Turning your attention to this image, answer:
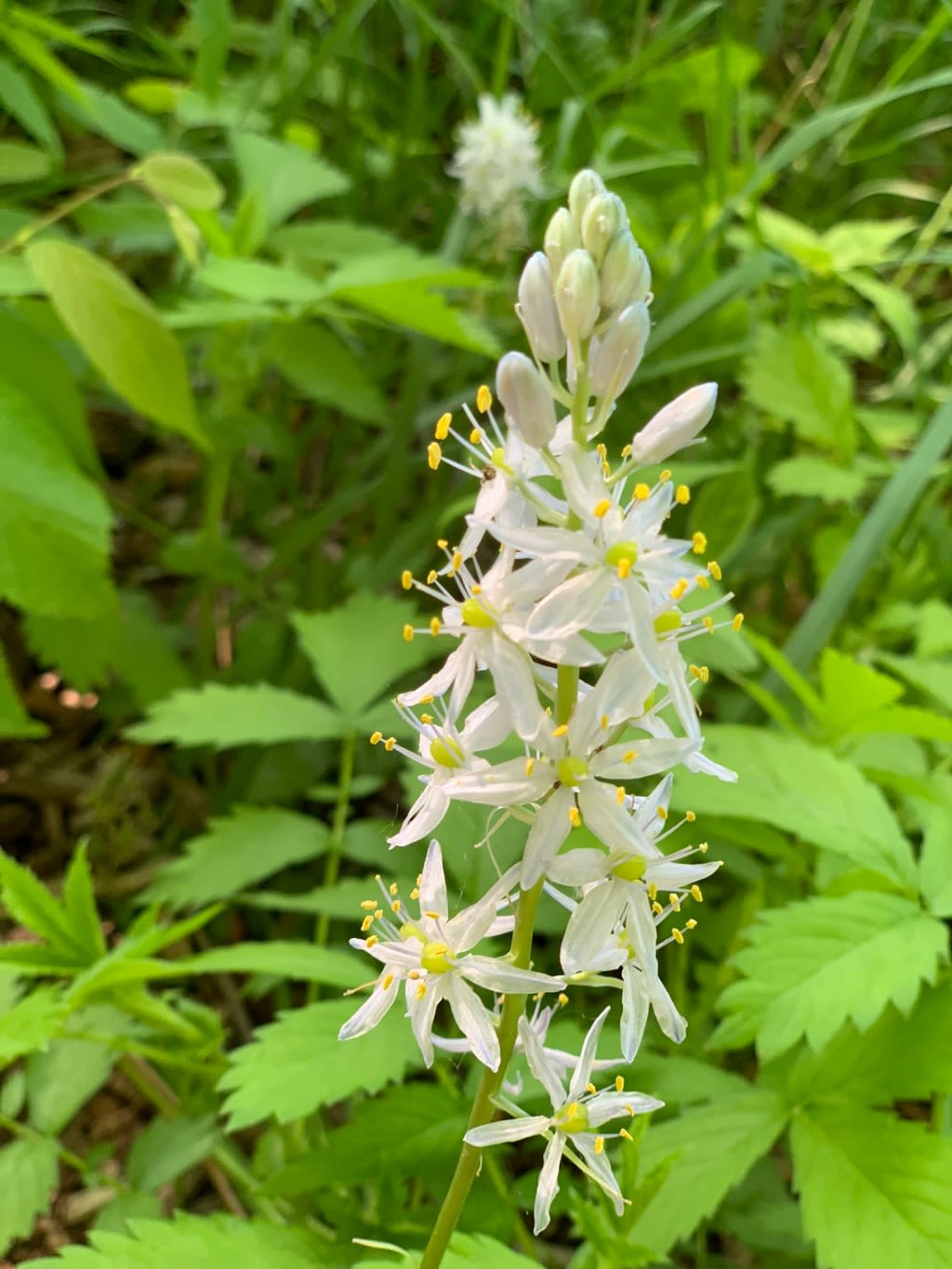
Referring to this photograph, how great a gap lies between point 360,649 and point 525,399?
1.22 metres

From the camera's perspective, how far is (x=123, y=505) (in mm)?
2445

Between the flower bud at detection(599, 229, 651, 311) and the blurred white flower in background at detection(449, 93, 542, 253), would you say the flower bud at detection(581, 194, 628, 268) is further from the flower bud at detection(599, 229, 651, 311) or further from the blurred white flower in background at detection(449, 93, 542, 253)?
the blurred white flower in background at detection(449, 93, 542, 253)

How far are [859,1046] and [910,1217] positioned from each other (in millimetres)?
199

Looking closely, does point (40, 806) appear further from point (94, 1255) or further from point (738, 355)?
point (738, 355)

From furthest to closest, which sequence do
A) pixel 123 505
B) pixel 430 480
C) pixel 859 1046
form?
pixel 430 480
pixel 123 505
pixel 859 1046

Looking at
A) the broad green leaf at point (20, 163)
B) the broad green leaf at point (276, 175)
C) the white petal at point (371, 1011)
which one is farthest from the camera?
the broad green leaf at point (276, 175)

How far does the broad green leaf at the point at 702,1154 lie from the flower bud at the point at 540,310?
83 cm

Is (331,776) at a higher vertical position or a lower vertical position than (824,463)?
lower

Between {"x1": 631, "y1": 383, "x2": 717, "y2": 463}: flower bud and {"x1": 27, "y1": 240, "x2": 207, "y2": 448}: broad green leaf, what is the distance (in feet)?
3.37

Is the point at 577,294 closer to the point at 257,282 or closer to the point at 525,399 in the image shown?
the point at 525,399

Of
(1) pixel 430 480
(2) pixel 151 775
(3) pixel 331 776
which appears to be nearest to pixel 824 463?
(1) pixel 430 480

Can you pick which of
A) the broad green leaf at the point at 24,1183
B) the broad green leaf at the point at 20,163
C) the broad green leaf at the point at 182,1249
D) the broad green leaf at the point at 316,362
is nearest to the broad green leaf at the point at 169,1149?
the broad green leaf at the point at 24,1183

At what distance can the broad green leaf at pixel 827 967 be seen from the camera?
1.09 meters

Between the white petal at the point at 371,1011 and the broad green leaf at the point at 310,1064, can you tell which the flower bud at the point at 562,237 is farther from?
the broad green leaf at the point at 310,1064
